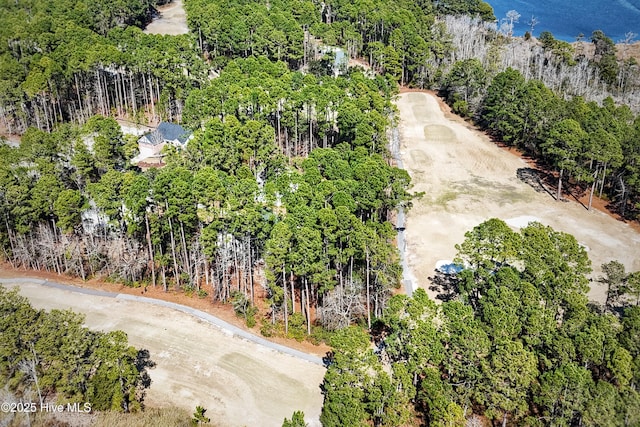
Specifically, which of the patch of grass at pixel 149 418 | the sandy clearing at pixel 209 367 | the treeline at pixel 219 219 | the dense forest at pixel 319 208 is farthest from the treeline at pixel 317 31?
the patch of grass at pixel 149 418

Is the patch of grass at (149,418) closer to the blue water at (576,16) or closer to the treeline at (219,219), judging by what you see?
the treeline at (219,219)

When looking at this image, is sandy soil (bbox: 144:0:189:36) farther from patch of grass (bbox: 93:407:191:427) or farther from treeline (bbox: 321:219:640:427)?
treeline (bbox: 321:219:640:427)

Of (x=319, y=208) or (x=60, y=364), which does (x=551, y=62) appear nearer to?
(x=319, y=208)

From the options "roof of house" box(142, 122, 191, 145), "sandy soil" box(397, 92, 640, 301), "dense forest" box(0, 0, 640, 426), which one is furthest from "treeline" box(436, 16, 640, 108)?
"roof of house" box(142, 122, 191, 145)

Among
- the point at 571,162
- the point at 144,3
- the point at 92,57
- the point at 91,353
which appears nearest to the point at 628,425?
the point at 91,353

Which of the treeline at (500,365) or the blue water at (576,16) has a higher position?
the blue water at (576,16)

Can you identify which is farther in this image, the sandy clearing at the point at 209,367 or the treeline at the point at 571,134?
the treeline at the point at 571,134

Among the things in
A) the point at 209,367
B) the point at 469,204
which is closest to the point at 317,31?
the point at 469,204
